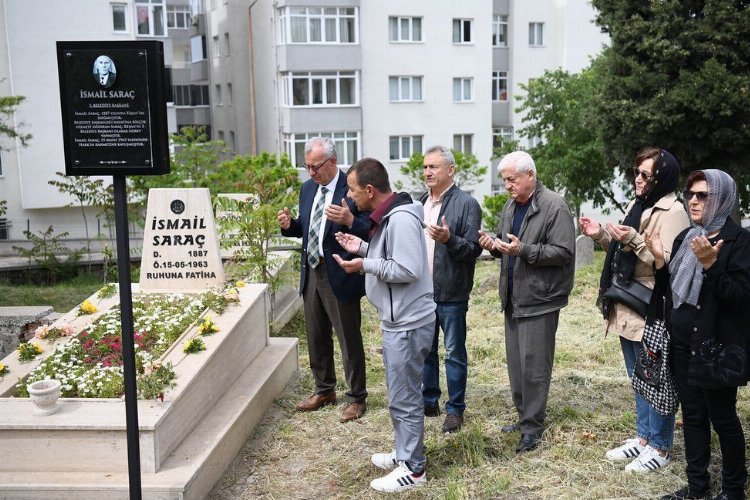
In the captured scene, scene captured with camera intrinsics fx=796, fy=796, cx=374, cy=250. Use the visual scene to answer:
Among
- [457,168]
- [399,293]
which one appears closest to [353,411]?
[399,293]

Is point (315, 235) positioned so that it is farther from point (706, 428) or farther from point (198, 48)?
point (198, 48)

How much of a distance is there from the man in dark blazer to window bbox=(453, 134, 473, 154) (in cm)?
3089

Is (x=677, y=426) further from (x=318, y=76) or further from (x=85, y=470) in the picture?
(x=318, y=76)

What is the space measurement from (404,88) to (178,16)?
671 inches

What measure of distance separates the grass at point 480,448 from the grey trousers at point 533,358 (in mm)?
201

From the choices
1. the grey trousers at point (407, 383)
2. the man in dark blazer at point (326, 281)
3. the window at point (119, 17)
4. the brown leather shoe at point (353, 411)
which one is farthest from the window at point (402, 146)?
the grey trousers at point (407, 383)

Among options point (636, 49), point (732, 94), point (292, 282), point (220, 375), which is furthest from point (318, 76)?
point (220, 375)

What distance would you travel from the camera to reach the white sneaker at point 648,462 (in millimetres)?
4969

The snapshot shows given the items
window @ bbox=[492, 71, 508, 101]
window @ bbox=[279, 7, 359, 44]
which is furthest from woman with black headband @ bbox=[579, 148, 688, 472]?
window @ bbox=[492, 71, 508, 101]

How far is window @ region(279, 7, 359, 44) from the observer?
107 ft

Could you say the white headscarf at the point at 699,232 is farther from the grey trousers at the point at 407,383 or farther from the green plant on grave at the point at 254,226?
the green plant on grave at the point at 254,226

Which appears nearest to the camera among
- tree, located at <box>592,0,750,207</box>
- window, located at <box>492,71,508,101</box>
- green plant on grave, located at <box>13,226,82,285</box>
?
tree, located at <box>592,0,750,207</box>

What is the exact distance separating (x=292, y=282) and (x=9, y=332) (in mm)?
3314

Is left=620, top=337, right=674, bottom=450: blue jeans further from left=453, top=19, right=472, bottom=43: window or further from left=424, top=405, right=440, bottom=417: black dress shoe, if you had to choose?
left=453, top=19, right=472, bottom=43: window
